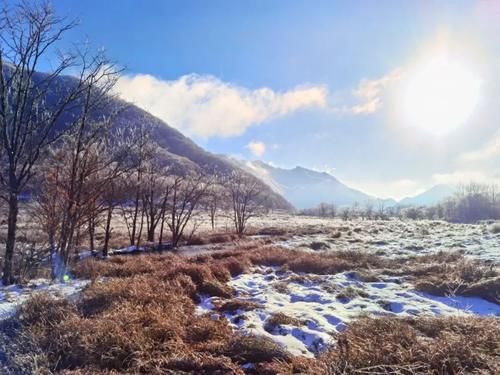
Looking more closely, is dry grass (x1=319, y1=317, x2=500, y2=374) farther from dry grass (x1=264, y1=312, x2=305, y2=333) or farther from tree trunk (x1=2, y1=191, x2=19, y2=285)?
tree trunk (x1=2, y1=191, x2=19, y2=285)

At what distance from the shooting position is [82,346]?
452 cm

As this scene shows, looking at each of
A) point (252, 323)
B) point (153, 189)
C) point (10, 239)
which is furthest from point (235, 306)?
point (153, 189)

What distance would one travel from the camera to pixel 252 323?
627 cm

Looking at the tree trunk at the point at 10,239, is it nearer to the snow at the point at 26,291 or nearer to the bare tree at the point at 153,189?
the snow at the point at 26,291

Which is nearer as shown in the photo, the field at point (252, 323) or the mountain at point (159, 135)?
the field at point (252, 323)

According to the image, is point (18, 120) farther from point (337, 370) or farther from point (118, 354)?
point (337, 370)

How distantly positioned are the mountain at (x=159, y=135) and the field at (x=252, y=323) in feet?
19.3

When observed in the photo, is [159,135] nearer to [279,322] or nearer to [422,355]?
[279,322]

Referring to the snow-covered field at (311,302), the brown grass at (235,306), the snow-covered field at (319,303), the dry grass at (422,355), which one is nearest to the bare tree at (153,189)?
the snow-covered field at (319,303)

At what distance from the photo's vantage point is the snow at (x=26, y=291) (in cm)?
634

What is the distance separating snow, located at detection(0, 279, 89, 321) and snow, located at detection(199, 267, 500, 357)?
3141mm

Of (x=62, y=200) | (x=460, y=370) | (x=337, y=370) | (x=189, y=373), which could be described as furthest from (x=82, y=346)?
(x=62, y=200)

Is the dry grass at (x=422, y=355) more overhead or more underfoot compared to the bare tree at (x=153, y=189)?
more underfoot

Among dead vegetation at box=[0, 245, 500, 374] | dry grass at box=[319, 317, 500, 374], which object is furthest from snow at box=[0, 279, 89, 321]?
dry grass at box=[319, 317, 500, 374]
